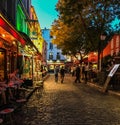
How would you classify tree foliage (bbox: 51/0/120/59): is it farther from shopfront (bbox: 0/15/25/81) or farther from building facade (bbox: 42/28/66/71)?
building facade (bbox: 42/28/66/71)

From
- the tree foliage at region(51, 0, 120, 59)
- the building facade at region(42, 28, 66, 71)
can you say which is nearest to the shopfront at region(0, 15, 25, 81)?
the tree foliage at region(51, 0, 120, 59)

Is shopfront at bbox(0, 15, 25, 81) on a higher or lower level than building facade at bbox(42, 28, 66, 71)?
lower

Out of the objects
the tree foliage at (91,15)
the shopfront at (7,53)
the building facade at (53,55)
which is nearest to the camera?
the shopfront at (7,53)

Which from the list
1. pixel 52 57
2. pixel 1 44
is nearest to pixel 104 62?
pixel 1 44

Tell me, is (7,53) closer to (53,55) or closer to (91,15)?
(91,15)

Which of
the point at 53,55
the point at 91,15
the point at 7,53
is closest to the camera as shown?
the point at 7,53

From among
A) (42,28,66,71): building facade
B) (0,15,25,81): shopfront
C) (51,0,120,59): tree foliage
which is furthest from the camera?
(42,28,66,71): building facade

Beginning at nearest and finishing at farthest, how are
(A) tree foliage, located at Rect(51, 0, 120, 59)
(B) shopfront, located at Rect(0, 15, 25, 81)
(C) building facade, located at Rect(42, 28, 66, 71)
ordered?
(B) shopfront, located at Rect(0, 15, 25, 81) → (A) tree foliage, located at Rect(51, 0, 120, 59) → (C) building facade, located at Rect(42, 28, 66, 71)

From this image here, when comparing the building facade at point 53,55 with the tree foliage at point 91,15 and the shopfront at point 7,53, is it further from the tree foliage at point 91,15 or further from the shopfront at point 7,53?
the shopfront at point 7,53

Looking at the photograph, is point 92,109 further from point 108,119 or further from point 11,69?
point 11,69

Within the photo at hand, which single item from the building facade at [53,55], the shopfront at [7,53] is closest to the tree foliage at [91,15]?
the shopfront at [7,53]

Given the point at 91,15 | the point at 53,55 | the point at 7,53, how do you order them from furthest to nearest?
1. the point at 53,55
2. the point at 91,15
3. the point at 7,53

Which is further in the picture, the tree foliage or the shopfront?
the tree foliage

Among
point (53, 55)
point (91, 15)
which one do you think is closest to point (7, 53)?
point (91, 15)
